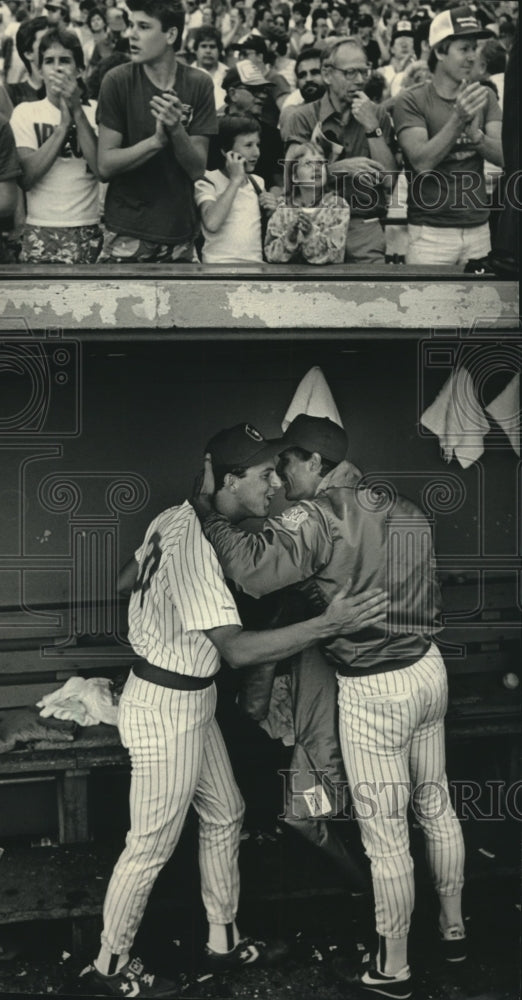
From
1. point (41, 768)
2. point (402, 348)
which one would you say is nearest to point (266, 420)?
point (402, 348)

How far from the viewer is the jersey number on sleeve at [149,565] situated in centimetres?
398

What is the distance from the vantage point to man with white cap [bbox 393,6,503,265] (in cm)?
441

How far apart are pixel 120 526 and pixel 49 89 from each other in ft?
6.31

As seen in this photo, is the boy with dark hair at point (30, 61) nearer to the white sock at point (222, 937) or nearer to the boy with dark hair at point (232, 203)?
the boy with dark hair at point (232, 203)

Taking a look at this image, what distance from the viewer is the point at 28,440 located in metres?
4.69

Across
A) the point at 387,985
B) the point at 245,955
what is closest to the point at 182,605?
the point at 245,955

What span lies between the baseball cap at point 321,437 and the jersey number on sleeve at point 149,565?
72 cm

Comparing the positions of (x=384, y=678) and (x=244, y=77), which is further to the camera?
(x=244, y=77)

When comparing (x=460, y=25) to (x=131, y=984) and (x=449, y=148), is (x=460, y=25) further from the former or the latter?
(x=131, y=984)

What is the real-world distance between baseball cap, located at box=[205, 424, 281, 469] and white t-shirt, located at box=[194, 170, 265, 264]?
86cm

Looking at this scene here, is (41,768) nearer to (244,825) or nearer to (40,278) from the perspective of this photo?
(244,825)

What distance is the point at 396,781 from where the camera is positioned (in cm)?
398

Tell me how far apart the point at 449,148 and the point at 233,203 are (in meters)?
0.94

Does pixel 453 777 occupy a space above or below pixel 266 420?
below
